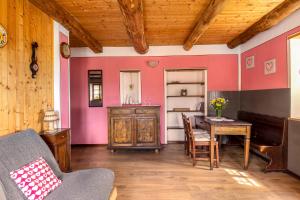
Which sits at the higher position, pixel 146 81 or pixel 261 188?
pixel 146 81

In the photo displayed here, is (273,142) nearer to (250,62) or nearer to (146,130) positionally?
(250,62)

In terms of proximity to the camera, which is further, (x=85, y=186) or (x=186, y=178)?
(x=186, y=178)

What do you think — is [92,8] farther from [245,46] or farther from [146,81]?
[245,46]

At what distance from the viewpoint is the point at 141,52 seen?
4984 mm

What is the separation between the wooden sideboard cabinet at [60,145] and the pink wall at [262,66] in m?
3.53

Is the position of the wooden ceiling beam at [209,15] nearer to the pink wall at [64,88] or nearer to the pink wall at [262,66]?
the pink wall at [262,66]

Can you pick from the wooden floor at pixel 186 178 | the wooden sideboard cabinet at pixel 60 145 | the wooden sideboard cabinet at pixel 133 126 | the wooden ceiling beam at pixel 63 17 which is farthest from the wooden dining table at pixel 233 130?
the wooden ceiling beam at pixel 63 17

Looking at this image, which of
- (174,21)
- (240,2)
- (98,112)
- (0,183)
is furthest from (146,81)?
(0,183)

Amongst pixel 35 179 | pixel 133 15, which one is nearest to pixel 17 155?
pixel 35 179

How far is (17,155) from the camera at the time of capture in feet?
5.73

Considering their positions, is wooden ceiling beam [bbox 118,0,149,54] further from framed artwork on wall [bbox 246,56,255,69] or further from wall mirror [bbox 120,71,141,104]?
framed artwork on wall [bbox 246,56,255,69]

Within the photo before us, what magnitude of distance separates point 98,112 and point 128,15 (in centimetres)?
305

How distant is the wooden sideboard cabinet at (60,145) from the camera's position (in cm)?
255

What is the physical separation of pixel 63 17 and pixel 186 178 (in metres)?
3.01
